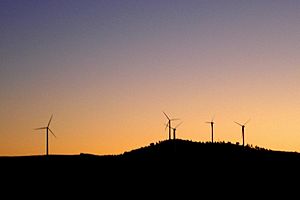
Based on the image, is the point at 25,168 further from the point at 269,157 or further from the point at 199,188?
the point at 269,157

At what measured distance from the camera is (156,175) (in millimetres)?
118062

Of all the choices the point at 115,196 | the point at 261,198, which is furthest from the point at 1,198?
the point at 261,198

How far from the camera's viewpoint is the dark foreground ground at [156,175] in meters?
106

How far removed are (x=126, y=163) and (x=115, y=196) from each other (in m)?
30.6

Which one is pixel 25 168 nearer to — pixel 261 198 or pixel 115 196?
pixel 115 196

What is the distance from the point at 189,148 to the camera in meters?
176

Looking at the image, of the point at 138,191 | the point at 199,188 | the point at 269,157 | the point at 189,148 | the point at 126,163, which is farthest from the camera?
the point at 189,148

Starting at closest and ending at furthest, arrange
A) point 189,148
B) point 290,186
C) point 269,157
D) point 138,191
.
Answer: point 138,191 → point 290,186 → point 269,157 → point 189,148

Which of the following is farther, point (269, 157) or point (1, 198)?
point (269, 157)

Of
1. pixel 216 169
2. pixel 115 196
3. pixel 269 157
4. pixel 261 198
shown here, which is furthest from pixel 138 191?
pixel 269 157

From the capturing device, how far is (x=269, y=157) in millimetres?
165750

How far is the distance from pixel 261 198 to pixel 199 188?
436 inches

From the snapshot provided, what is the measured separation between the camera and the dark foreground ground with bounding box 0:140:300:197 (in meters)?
106

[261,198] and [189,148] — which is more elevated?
[189,148]
